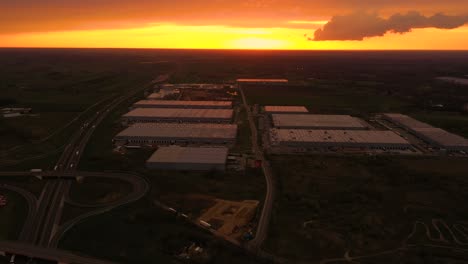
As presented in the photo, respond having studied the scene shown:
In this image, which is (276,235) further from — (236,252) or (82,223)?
(82,223)

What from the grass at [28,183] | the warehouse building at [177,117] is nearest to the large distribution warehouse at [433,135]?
the warehouse building at [177,117]

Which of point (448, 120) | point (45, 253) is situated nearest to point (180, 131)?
point (45, 253)

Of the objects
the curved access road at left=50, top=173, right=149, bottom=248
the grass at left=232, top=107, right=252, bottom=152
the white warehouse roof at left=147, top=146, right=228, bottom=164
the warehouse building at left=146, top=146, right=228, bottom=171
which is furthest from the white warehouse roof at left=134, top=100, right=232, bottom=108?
the curved access road at left=50, top=173, right=149, bottom=248

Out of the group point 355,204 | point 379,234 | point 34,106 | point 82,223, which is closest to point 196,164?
point 82,223

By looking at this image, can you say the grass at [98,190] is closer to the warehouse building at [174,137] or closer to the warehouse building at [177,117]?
the warehouse building at [174,137]

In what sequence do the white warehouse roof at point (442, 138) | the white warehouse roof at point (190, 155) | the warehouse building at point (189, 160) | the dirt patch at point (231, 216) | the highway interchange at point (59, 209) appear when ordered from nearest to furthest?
the highway interchange at point (59, 209) → the dirt patch at point (231, 216) → the warehouse building at point (189, 160) → the white warehouse roof at point (190, 155) → the white warehouse roof at point (442, 138)

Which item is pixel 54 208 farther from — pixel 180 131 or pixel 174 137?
pixel 180 131

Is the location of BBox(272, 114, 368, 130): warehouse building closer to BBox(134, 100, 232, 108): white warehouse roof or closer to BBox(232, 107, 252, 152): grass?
BBox(232, 107, 252, 152): grass
